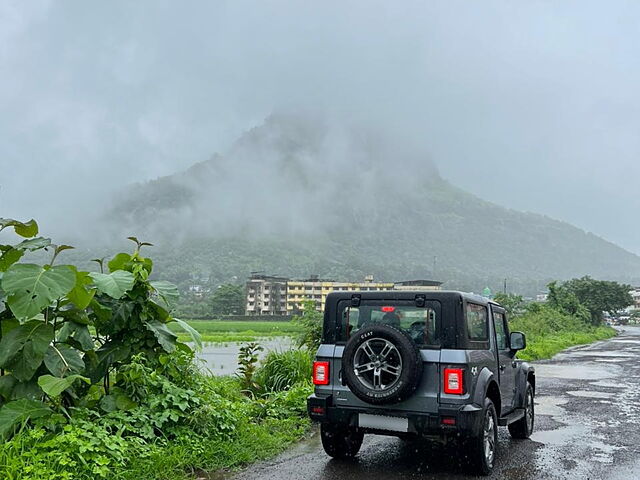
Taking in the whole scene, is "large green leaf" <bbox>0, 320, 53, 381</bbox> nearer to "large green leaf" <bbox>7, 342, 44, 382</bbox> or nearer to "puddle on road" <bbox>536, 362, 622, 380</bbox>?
"large green leaf" <bbox>7, 342, 44, 382</bbox>

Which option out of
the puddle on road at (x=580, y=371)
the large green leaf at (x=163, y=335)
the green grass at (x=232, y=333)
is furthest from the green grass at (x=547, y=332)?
the large green leaf at (x=163, y=335)

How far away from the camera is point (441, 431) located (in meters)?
5.46

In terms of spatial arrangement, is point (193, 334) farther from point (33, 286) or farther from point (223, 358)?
point (223, 358)

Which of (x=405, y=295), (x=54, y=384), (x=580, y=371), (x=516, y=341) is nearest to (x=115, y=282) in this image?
(x=54, y=384)

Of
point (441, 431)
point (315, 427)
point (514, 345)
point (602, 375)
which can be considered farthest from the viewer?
point (602, 375)

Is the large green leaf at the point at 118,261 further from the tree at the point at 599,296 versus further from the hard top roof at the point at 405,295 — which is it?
the tree at the point at 599,296

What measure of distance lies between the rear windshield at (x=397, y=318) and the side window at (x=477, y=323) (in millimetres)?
383

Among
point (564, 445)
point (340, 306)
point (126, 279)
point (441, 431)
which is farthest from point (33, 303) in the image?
point (564, 445)

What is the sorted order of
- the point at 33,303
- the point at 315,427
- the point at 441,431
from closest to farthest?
1. the point at 33,303
2. the point at 441,431
3. the point at 315,427

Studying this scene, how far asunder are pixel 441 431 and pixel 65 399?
138 inches

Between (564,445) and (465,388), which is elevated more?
(465,388)

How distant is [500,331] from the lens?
721 cm

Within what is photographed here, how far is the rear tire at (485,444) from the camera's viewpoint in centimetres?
566

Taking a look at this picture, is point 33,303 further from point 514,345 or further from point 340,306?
point 514,345
